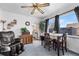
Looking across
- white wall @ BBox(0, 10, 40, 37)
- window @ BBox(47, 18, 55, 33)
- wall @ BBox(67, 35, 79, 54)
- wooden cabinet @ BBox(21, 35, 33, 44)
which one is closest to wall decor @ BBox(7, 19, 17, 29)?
white wall @ BBox(0, 10, 40, 37)

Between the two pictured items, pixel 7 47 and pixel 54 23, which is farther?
pixel 54 23

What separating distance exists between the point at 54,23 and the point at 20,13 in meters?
0.70

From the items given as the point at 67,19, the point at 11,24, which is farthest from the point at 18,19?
the point at 67,19

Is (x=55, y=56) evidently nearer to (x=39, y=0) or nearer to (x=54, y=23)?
(x=54, y=23)

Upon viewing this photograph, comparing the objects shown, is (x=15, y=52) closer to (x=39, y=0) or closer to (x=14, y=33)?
(x=14, y=33)

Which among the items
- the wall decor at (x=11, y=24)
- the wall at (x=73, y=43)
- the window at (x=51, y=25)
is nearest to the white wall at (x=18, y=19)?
the wall decor at (x=11, y=24)

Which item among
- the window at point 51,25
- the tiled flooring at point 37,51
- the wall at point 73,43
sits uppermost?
the window at point 51,25

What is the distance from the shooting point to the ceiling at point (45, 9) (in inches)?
89.1

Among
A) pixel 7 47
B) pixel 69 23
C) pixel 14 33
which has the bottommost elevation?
pixel 7 47

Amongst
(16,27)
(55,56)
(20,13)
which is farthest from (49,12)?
(55,56)

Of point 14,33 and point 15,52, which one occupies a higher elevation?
point 14,33

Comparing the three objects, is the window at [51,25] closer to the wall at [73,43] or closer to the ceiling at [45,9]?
the ceiling at [45,9]

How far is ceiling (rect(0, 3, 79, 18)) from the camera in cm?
226

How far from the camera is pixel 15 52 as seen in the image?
2287 mm
